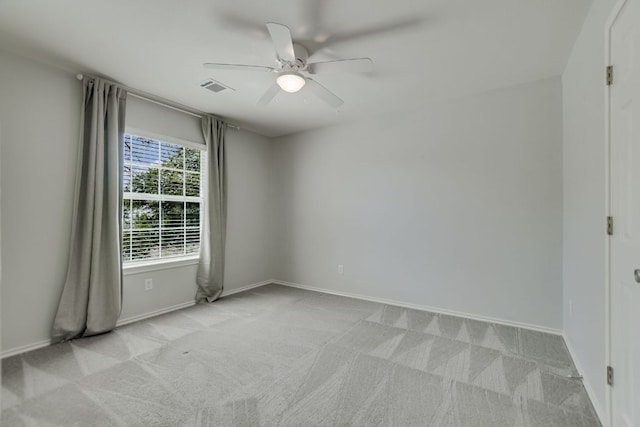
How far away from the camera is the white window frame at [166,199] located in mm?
3173

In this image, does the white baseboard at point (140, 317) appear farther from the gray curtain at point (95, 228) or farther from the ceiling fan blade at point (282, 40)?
the ceiling fan blade at point (282, 40)

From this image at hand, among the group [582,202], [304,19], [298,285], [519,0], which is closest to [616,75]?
[519,0]

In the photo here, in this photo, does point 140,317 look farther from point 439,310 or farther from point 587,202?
point 587,202

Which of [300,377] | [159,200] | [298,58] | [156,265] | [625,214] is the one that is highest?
[298,58]

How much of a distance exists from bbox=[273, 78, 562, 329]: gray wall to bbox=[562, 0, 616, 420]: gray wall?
27 centimetres

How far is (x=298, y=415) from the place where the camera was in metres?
1.72

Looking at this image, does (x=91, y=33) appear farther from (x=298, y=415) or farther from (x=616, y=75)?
(x=616, y=75)

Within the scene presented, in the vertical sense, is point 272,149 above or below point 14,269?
above

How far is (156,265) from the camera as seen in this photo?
3.37 meters

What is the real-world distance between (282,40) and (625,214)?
2.12 metres

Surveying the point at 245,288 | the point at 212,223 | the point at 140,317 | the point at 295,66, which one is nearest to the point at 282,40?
the point at 295,66

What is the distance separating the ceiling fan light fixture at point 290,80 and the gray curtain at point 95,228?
1.84 metres

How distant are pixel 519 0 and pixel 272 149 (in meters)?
3.79

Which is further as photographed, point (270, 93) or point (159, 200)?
point (159, 200)
